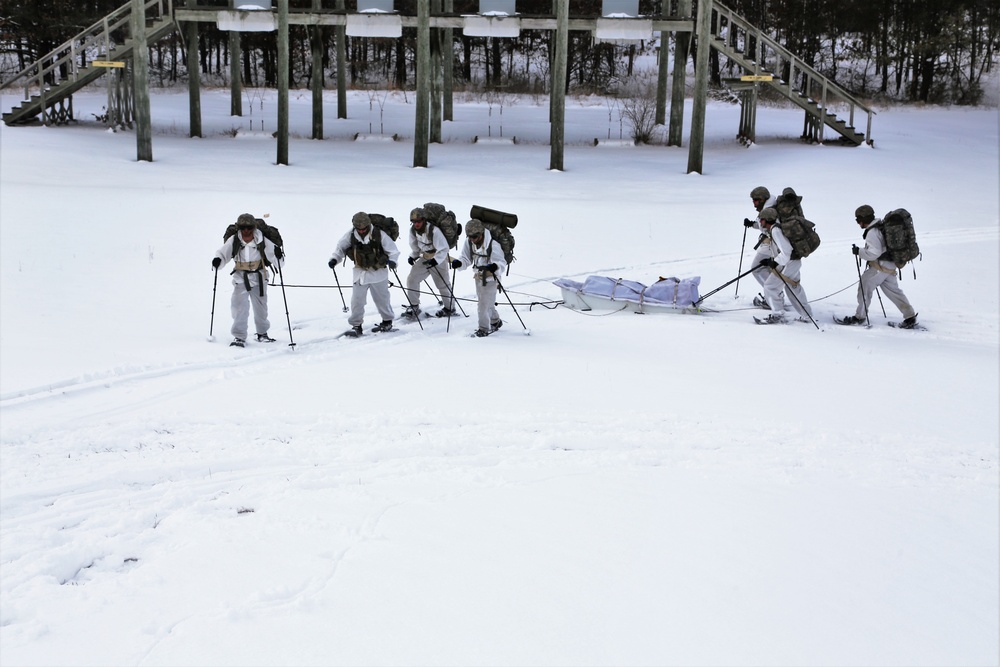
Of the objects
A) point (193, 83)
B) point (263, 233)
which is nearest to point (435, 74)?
point (193, 83)

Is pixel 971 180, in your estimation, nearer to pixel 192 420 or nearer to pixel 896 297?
pixel 896 297

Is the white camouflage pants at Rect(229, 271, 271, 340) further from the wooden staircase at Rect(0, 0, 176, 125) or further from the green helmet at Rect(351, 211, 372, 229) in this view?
the wooden staircase at Rect(0, 0, 176, 125)

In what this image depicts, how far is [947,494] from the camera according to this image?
7.67 m

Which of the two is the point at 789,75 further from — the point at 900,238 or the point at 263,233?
the point at 263,233

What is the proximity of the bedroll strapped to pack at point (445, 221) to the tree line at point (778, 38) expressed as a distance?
83.6 feet

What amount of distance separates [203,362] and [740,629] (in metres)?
6.43

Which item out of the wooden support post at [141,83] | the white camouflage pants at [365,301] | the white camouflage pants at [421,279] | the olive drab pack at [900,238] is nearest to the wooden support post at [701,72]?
the olive drab pack at [900,238]

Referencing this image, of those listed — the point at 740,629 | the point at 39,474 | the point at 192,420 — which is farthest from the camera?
the point at 192,420

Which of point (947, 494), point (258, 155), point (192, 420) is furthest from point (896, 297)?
point (258, 155)

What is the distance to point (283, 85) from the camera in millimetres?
22203

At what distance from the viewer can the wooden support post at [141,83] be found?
21484 mm

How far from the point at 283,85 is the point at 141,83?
3.02m

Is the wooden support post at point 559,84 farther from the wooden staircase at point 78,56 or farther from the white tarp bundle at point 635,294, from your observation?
the white tarp bundle at point 635,294

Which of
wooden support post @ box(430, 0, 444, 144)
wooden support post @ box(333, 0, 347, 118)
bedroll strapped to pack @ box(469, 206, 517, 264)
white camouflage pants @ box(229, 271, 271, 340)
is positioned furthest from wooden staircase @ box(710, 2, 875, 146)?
white camouflage pants @ box(229, 271, 271, 340)
